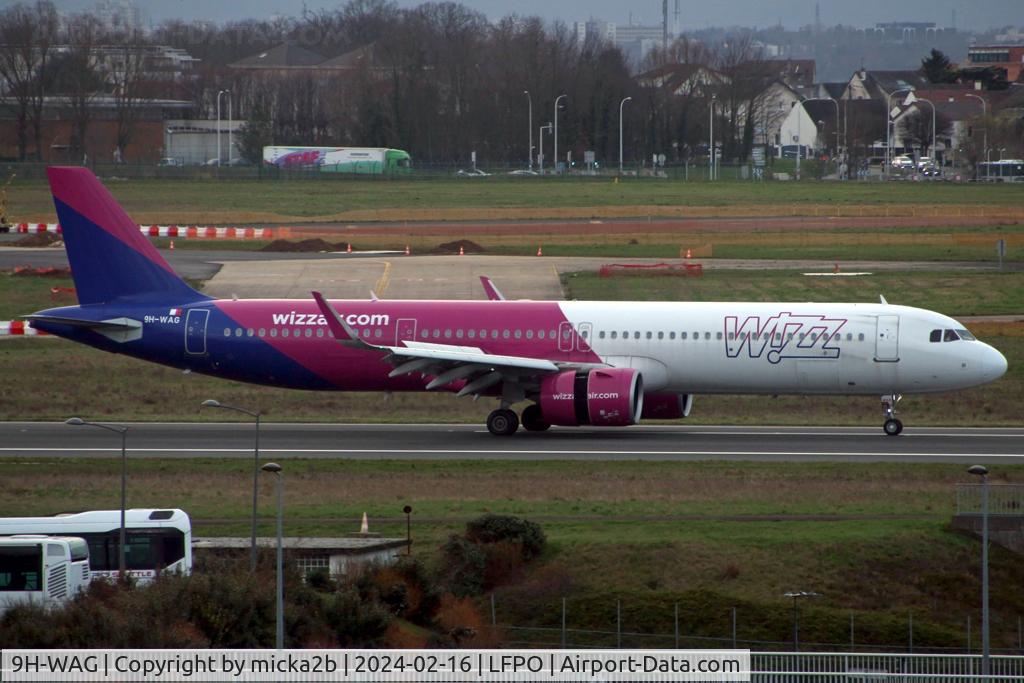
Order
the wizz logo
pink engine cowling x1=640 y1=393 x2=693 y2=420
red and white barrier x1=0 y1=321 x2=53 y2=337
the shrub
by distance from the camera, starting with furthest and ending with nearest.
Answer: red and white barrier x1=0 y1=321 x2=53 y2=337 → pink engine cowling x1=640 y1=393 x2=693 y2=420 → the wizz logo → the shrub

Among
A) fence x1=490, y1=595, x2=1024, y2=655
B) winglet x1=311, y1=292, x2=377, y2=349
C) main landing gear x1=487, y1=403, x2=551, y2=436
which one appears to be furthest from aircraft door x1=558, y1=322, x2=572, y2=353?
fence x1=490, y1=595, x2=1024, y2=655

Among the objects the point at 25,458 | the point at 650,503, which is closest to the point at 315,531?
the point at 650,503

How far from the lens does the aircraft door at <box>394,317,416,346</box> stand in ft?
156

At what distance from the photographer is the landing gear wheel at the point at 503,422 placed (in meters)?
47.4

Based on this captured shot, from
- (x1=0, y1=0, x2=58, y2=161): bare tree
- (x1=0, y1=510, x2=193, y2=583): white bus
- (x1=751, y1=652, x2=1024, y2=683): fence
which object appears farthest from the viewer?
(x1=0, y1=0, x2=58, y2=161): bare tree

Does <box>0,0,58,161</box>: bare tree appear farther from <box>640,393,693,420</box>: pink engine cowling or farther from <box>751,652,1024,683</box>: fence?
<box>751,652,1024,683</box>: fence

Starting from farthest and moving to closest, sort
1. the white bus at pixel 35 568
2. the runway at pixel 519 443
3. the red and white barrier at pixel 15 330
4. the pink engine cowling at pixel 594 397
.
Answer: the red and white barrier at pixel 15 330 → the pink engine cowling at pixel 594 397 → the runway at pixel 519 443 → the white bus at pixel 35 568

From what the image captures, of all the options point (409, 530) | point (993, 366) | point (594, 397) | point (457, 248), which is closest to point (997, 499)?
point (993, 366)

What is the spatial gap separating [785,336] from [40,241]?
62868 millimetres

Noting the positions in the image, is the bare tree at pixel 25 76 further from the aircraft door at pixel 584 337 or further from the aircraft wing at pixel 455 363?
the aircraft door at pixel 584 337

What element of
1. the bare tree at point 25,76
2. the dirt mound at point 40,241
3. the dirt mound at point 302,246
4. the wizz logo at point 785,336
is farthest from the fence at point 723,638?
the bare tree at point 25,76

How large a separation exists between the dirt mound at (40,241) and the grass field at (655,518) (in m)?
56.2

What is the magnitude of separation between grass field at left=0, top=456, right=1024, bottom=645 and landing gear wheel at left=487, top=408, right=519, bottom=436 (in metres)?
4.96

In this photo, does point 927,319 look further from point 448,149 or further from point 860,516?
point 448,149
